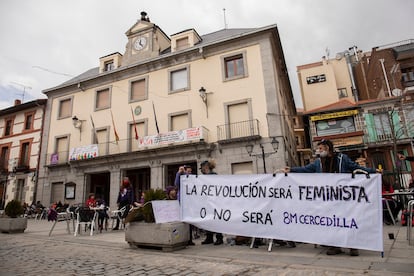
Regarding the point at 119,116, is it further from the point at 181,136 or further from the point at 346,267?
the point at 346,267

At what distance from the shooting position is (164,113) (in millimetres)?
16609

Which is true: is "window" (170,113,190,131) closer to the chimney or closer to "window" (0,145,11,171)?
the chimney

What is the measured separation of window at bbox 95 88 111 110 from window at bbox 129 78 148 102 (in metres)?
1.95

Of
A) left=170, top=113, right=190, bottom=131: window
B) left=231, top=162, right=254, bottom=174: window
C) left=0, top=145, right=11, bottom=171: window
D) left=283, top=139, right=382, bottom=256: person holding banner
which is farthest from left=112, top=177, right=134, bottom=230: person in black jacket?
left=0, top=145, right=11, bottom=171: window

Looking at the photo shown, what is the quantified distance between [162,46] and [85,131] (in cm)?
860

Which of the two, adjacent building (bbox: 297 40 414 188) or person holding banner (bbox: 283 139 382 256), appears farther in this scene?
adjacent building (bbox: 297 40 414 188)

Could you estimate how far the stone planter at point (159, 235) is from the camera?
4.64m

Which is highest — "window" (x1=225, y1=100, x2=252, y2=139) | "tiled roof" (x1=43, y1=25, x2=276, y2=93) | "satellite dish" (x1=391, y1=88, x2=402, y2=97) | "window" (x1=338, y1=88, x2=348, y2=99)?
"window" (x1=338, y1=88, x2=348, y2=99)

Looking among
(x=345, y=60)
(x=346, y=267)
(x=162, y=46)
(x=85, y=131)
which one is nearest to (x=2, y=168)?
(x=85, y=131)

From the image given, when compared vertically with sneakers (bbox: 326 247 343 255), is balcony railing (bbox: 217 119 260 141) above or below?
above

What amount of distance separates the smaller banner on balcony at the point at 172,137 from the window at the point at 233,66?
3891 millimetres

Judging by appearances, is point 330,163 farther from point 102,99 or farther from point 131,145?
point 102,99

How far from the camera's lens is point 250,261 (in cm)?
372

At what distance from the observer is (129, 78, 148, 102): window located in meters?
17.8
